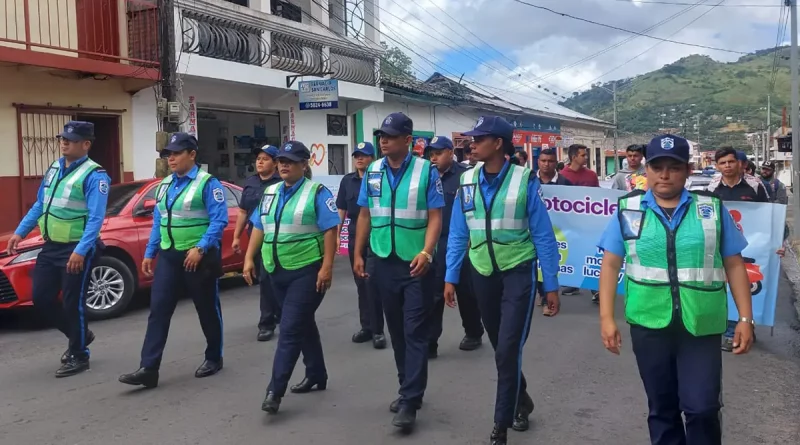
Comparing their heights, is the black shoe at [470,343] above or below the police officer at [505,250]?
below

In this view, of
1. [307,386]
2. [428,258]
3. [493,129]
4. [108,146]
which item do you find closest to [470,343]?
[307,386]

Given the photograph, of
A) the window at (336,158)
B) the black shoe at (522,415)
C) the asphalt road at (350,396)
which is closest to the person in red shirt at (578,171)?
the asphalt road at (350,396)

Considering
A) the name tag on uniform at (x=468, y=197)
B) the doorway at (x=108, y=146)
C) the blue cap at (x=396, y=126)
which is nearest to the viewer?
the name tag on uniform at (x=468, y=197)

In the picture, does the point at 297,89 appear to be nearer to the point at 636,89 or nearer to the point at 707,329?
the point at 707,329

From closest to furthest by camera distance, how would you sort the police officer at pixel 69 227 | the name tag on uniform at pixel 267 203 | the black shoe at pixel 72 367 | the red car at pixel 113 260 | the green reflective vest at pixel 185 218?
the name tag on uniform at pixel 267 203
the green reflective vest at pixel 185 218
the police officer at pixel 69 227
the black shoe at pixel 72 367
the red car at pixel 113 260

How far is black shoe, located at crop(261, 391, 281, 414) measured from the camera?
467 cm

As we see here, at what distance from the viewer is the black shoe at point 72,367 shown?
5.84m

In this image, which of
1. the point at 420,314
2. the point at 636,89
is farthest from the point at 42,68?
the point at 636,89

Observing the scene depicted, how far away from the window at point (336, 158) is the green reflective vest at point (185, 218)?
14426 mm

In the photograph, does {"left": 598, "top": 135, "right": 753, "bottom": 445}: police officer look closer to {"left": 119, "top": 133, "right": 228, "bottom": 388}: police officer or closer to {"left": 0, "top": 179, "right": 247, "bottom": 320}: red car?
{"left": 119, "top": 133, "right": 228, "bottom": 388}: police officer

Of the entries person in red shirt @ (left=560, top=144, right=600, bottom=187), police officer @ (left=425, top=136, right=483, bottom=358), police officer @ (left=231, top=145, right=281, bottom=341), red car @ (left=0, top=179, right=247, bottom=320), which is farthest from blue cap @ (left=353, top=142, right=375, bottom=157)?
person in red shirt @ (left=560, top=144, right=600, bottom=187)

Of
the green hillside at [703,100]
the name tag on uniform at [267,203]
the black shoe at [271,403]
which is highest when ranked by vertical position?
the green hillside at [703,100]

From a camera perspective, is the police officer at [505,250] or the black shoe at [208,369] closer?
the police officer at [505,250]

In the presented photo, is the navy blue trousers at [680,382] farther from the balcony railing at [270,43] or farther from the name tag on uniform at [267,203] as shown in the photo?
the balcony railing at [270,43]
